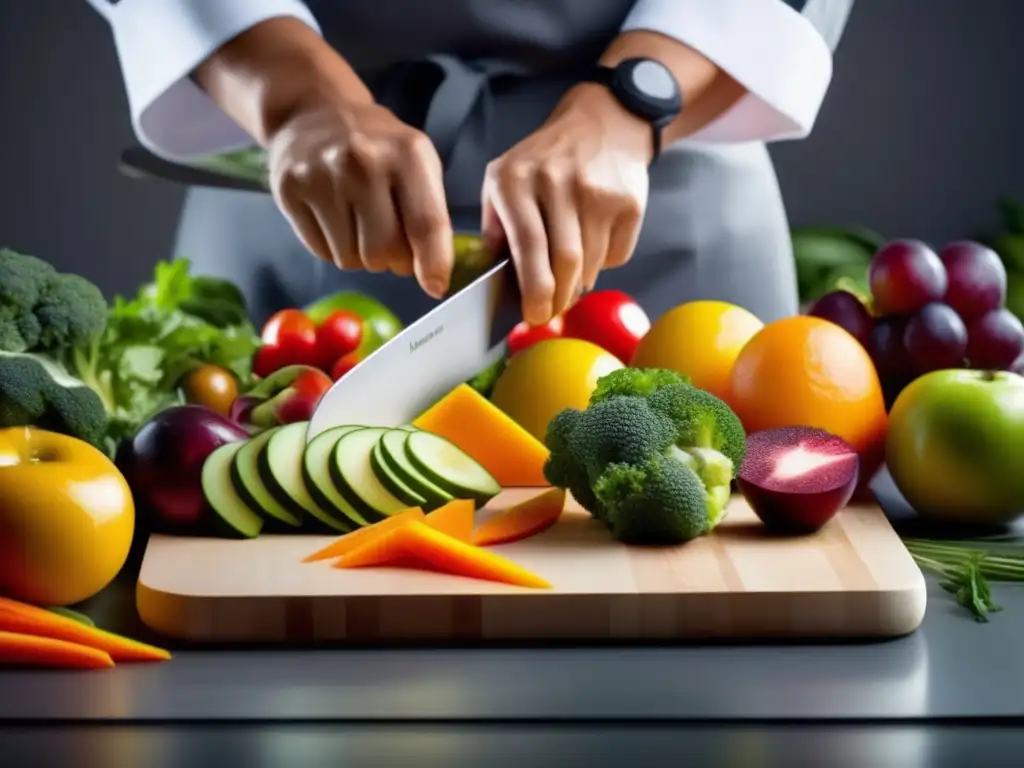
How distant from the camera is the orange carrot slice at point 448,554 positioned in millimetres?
1067

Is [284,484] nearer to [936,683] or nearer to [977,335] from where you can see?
[936,683]

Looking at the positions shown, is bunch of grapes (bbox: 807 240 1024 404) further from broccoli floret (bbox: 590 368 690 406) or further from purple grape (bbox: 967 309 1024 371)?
broccoli floret (bbox: 590 368 690 406)

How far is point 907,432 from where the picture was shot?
1300 millimetres

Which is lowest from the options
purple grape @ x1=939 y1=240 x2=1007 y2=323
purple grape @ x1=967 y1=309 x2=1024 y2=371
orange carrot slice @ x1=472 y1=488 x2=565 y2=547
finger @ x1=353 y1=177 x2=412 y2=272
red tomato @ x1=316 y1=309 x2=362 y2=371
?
red tomato @ x1=316 y1=309 x2=362 y2=371

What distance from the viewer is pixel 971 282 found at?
4.93ft

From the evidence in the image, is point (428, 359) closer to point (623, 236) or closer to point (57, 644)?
point (623, 236)

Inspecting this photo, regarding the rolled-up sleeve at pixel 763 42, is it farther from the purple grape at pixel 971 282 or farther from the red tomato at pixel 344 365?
the red tomato at pixel 344 365

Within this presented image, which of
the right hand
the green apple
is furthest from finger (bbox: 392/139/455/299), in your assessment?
the green apple

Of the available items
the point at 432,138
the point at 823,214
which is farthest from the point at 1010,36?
the point at 432,138

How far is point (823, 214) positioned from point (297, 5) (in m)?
1.56

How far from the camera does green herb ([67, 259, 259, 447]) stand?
145cm

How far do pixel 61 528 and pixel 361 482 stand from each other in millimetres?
252

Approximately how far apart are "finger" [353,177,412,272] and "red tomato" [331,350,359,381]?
0.70 feet

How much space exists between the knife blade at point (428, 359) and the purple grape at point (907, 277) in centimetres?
36
